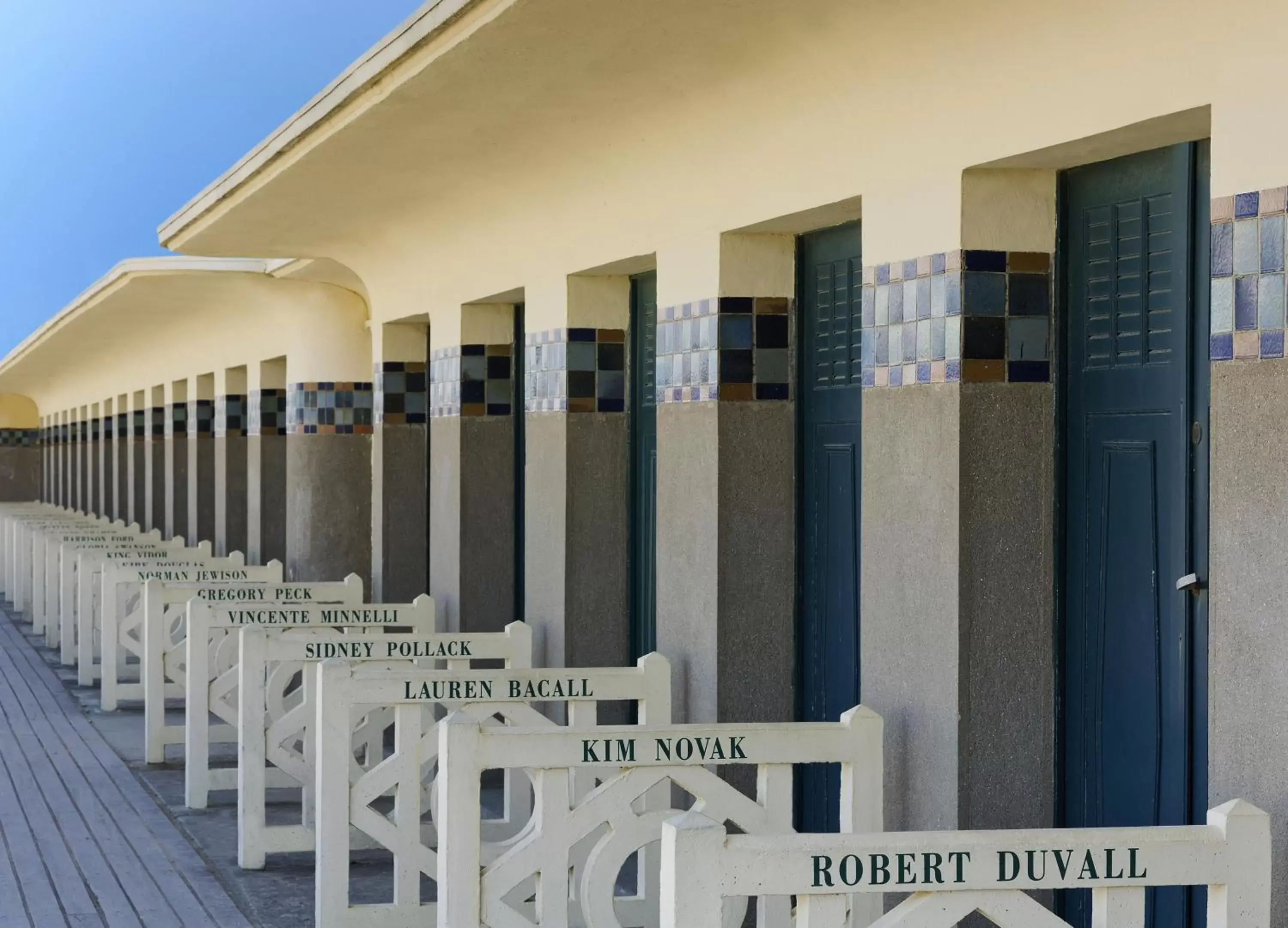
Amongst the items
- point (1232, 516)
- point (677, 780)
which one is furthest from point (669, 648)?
point (1232, 516)

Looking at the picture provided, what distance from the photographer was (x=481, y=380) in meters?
9.07

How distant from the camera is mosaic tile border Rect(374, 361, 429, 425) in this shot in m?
10.7

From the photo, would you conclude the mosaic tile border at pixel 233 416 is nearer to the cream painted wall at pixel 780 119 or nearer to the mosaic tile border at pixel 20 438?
the cream painted wall at pixel 780 119

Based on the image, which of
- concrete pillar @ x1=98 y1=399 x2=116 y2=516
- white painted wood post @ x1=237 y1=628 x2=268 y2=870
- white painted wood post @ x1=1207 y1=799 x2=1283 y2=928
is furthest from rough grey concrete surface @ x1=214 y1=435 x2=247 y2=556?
white painted wood post @ x1=1207 y1=799 x2=1283 y2=928

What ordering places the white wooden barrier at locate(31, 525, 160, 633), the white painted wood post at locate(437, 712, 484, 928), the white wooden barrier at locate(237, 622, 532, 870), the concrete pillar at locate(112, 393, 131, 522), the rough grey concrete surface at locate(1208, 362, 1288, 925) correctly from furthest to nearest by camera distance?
the concrete pillar at locate(112, 393, 131, 522) → the white wooden barrier at locate(31, 525, 160, 633) → the white wooden barrier at locate(237, 622, 532, 870) → the white painted wood post at locate(437, 712, 484, 928) → the rough grey concrete surface at locate(1208, 362, 1288, 925)

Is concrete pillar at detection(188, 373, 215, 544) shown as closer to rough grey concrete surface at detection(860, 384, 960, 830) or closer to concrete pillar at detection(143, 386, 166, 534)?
concrete pillar at detection(143, 386, 166, 534)

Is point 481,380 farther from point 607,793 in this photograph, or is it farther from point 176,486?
point 176,486

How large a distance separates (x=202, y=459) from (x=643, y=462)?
34.8 ft

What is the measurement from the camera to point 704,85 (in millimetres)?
5680

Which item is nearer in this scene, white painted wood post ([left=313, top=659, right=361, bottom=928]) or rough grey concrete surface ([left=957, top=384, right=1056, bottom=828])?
rough grey concrete surface ([left=957, top=384, right=1056, bottom=828])

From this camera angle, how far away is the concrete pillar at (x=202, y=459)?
55.9 feet

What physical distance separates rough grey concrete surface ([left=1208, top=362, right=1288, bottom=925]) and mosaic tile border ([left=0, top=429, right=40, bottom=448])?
3267cm

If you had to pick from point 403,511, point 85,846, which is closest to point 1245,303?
point 85,846

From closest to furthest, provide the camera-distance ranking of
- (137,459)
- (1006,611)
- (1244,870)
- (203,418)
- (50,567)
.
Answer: (1244,870) < (1006,611) < (50,567) < (203,418) < (137,459)
